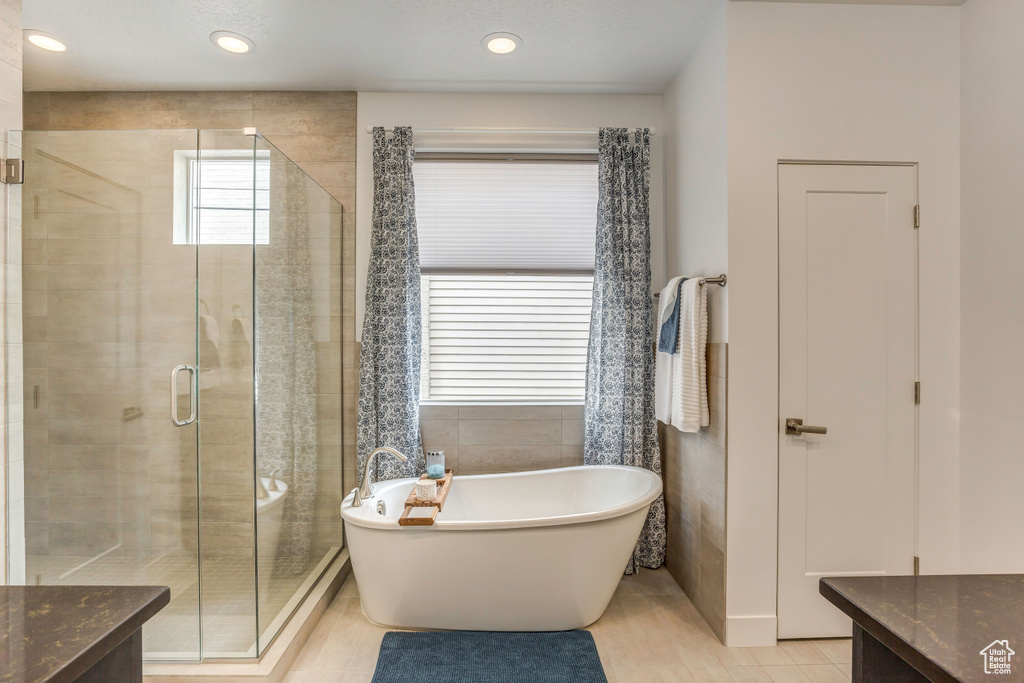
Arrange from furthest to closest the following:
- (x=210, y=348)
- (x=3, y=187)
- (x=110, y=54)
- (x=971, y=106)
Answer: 1. (x=110, y=54)
2. (x=971, y=106)
3. (x=210, y=348)
4. (x=3, y=187)

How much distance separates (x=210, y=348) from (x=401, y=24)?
1615mm

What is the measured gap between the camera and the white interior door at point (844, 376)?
7.39 feet

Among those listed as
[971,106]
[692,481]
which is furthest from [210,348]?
[971,106]

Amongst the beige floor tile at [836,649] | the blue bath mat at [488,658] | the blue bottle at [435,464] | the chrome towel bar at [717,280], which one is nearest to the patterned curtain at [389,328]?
the blue bottle at [435,464]

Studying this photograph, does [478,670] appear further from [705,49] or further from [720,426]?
[705,49]

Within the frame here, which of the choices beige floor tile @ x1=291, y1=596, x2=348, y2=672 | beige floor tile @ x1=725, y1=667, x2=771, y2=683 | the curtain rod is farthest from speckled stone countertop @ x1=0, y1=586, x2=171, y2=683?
the curtain rod

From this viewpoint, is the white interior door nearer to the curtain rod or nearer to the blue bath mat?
the blue bath mat

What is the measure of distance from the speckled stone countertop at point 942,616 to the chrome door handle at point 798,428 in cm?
114

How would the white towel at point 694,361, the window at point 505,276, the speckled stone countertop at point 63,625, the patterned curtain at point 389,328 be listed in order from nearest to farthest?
the speckled stone countertop at point 63,625 < the white towel at point 694,361 < the patterned curtain at point 389,328 < the window at point 505,276

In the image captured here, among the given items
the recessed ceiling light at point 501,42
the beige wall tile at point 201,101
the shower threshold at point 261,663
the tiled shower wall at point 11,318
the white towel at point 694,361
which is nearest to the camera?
the tiled shower wall at point 11,318

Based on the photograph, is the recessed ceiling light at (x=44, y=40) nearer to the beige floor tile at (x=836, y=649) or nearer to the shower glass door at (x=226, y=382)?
the shower glass door at (x=226, y=382)

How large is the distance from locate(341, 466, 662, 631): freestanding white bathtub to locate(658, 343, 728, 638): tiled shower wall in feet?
0.82

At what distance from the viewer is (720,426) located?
2295mm

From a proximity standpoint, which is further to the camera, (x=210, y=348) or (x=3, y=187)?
(x=210, y=348)
